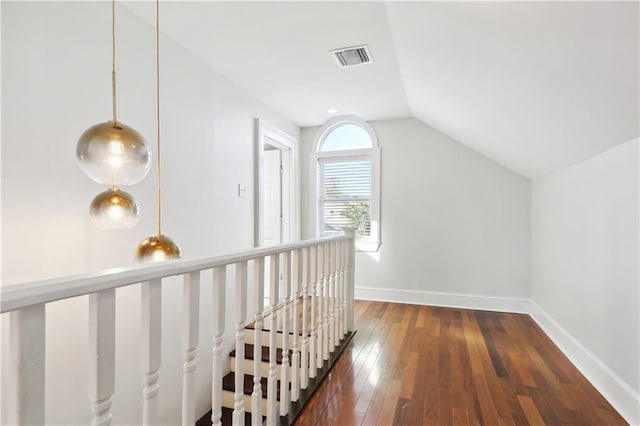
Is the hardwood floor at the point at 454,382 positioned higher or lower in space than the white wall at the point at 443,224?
lower

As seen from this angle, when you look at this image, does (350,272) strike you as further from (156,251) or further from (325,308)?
(156,251)

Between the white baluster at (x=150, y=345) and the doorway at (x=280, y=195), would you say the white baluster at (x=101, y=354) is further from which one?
the doorway at (x=280, y=195)

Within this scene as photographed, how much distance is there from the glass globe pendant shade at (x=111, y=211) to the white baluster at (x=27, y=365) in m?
1.06

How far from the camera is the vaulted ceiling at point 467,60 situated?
1.45 m

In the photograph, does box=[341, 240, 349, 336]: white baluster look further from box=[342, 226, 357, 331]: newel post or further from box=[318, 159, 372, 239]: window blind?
box=[318, 159, 372, 239]: window blind

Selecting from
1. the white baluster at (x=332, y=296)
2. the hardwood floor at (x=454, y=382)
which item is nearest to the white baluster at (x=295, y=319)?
the hardwood floor at (x=454, y=382)

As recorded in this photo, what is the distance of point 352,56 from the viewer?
272 centimetres

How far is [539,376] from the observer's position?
2371mm

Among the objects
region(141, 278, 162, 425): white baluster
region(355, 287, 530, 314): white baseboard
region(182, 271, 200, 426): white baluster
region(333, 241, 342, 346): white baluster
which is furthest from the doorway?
region(141, 278, 162, 425): white baluster

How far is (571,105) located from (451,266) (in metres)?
2.65

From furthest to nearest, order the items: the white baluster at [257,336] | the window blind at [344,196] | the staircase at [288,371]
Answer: the window blind at [344,196]
the staircase at [288,371]
the white baluster at [257,336]

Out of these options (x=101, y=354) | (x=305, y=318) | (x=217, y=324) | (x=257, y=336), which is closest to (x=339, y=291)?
(x=305, y=318)

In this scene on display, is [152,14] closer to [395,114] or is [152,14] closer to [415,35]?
[415,35]

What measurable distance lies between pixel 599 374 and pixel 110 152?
10.2 feet
